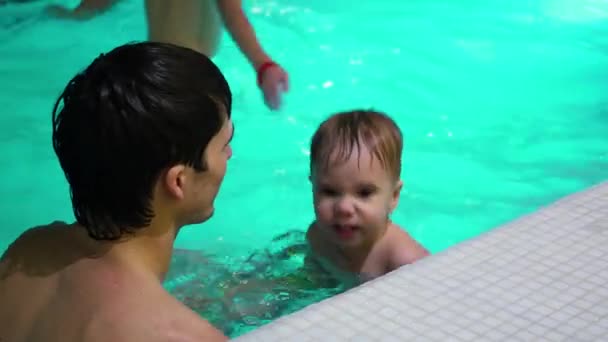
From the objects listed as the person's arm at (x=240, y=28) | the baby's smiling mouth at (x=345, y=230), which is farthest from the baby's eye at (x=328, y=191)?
the person's arm at (x=240, y=28)

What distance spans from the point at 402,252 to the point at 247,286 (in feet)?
1.84

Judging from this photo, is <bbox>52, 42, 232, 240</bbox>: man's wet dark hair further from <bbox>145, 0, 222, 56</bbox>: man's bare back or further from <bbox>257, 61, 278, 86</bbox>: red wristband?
<bbox>145, 0, 222, 56</bbox>: man's bare back

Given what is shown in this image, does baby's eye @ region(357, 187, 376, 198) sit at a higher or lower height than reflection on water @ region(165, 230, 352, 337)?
higher

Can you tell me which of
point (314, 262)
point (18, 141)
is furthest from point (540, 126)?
point (18, 141)

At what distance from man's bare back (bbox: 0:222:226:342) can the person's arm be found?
1.95 m

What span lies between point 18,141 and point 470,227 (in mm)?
2291

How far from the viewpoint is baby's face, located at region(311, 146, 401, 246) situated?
280 centimetres

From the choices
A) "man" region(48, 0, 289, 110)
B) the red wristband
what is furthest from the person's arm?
the red wristband

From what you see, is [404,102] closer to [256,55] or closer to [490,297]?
[256,55]

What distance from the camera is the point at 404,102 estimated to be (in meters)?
5.13

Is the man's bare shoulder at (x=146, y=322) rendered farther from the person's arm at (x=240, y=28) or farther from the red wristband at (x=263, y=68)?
the person's arm at (x=240, y=28)

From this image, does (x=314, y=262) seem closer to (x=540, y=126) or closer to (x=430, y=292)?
(x=430, y=292)

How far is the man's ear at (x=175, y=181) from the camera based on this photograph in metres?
1.87

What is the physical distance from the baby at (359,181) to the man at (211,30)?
67 cm
